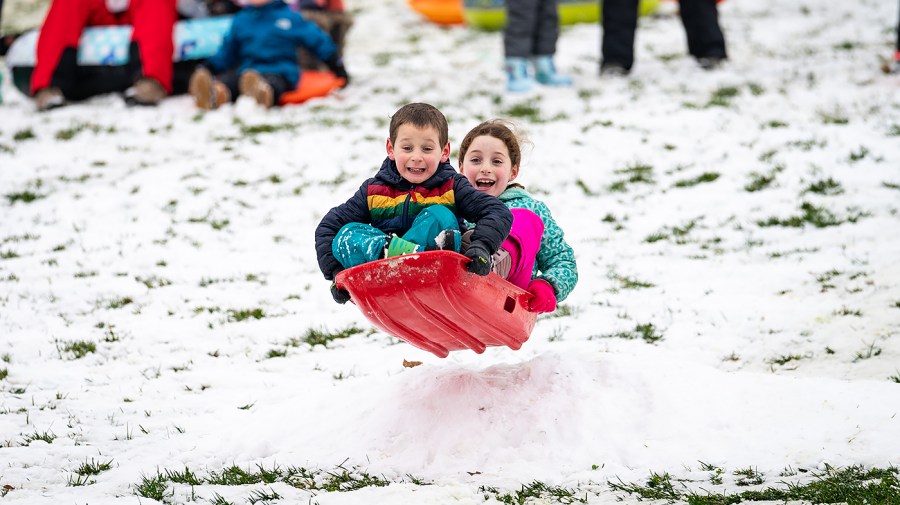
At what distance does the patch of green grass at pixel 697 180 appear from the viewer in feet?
22.8

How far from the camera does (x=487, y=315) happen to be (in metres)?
3.23

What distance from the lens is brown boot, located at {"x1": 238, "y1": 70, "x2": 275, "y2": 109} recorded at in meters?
9.36

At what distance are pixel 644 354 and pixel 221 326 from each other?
2262mm

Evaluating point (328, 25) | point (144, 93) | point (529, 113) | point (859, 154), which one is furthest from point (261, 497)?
point (328, 25)

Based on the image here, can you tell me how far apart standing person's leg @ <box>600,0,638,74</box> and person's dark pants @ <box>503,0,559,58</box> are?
0.65m

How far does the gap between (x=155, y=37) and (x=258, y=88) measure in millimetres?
1299

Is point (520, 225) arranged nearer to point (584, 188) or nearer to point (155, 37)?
point (584, 188)

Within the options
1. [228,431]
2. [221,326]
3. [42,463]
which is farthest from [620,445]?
[221,326]

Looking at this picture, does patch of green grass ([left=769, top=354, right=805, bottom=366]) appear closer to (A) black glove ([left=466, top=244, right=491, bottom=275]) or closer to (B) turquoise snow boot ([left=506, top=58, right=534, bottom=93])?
(A) black glove ([left=466, top=244, right=491, bottom=275])

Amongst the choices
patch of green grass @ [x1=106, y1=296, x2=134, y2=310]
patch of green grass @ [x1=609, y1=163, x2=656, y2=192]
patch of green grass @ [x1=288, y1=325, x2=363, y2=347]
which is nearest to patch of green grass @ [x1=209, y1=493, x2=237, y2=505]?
patch of green grass @ [x1=288, y1=325, x2=363, y2=347]

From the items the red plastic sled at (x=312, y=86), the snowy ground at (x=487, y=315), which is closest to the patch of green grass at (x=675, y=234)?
the snowy ground at (x=487, y=315)

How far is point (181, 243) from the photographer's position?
6.21 metres

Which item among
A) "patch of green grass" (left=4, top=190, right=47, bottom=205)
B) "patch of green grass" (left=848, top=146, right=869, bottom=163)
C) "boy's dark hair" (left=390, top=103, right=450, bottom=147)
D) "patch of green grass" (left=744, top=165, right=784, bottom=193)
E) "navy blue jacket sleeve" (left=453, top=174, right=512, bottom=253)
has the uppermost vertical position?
"boy's dark hair" (left=390, top=103, right=450, bottom=147)

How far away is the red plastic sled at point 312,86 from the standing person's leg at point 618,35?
3.01 metres
